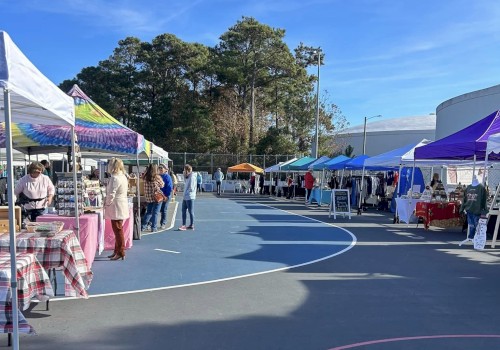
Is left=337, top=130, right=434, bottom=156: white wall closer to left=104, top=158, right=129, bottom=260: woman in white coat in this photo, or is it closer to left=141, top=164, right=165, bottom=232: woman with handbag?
left=141, top=164, right=165, bottom=232: woman with handbag

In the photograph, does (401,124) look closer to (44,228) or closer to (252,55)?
(252,55)

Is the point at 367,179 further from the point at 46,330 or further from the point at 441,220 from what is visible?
the point at 46,330

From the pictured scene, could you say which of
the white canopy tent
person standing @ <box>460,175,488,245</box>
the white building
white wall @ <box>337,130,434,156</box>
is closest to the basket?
the white canopy tent

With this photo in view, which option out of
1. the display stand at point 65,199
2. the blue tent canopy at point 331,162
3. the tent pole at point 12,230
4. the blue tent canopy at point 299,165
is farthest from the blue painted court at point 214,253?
the blue tent canopy at point 299,165

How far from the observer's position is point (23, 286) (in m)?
4.77

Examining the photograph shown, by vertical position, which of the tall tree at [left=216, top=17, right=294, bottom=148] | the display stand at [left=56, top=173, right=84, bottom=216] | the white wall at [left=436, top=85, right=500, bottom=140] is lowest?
the display stand at [left=56, top=173, right=84, bottom=216]

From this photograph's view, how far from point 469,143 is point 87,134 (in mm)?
9700

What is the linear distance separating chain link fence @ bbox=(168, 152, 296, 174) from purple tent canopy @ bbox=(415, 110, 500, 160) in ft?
93.6

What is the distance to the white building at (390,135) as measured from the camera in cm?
6238

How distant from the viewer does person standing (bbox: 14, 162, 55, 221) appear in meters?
8.68

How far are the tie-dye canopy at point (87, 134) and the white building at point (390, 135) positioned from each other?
47.5 m

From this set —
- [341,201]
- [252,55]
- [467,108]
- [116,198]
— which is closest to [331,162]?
[341,201]

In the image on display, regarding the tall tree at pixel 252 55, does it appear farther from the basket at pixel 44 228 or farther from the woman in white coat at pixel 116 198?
the basket at pixel 44 228

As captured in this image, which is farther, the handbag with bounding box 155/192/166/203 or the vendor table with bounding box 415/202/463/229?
the vendor table with bounding box 415/202/463/229
